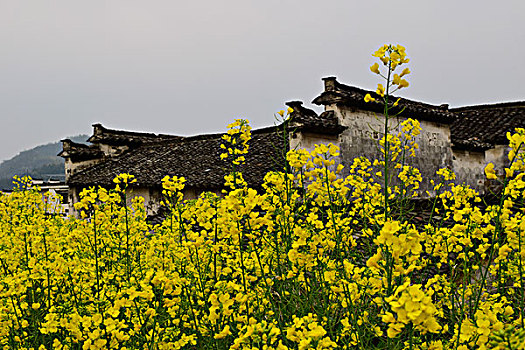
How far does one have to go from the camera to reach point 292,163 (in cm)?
275

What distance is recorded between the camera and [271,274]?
294 cm

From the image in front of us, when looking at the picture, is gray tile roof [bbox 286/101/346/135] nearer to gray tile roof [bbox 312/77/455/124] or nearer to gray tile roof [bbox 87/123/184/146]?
gray tile roof [bbox 312/77/455/124]

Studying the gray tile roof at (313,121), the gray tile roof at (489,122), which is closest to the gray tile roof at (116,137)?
the gray tile roof at (313,121)

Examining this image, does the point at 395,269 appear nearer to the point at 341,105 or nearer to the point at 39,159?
the point at 341,105

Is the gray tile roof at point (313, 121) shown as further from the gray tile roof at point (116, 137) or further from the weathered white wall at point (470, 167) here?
the gray tile roof at point (116, 137)

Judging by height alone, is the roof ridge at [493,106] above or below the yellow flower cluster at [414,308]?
above

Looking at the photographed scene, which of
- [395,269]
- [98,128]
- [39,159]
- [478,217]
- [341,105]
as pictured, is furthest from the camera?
[39,159]

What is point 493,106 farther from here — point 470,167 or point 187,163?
point 187,163

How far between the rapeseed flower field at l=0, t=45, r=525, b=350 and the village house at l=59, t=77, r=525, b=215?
393 centimetres

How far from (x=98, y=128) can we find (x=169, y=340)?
15988mm

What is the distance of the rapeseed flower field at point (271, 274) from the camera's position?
225 centimetres

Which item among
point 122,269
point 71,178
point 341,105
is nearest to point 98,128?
point 71,178

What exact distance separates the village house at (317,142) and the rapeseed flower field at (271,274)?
12.9 ft

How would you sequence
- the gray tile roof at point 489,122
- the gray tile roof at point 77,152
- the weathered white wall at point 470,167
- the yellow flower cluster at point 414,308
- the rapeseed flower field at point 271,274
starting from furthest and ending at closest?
the gray tile roof at point 77,152 < the gray tile roof at point 489,122 < the weathered white wall at point 470,167 < the rapeseed flower field at point 271,274 < the yellow flower cluster at point 414,308
